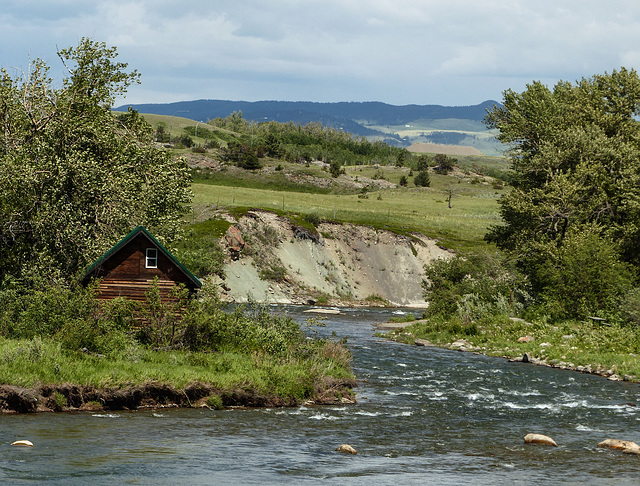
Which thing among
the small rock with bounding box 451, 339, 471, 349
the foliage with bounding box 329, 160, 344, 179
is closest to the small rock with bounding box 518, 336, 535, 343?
the small rock with bounding box 451, 339, 471, 349

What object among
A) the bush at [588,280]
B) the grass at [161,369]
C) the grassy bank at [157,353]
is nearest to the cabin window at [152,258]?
the grassy bank at [157,353]

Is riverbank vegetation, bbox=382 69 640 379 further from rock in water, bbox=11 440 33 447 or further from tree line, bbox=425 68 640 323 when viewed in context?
rock in water, bbox=11 440 33 447

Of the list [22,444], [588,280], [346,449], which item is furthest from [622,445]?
[588,280]

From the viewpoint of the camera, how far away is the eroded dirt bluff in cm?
8325

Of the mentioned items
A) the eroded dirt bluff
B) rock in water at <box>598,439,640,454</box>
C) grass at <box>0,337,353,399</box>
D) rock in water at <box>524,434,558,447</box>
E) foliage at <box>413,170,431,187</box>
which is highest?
foliage at <box>413,170,431,187</box>

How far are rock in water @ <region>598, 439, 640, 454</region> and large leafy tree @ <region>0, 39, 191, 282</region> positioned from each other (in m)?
22.6

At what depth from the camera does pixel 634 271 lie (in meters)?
48.8

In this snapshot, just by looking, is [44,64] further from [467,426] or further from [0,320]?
[467,426]

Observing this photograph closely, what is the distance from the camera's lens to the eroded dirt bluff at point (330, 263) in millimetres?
83250

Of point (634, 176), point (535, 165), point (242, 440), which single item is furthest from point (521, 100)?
point (242, 440)

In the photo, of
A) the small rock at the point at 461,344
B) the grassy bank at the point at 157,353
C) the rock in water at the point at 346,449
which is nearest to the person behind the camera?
the rock in water at the point at 346,449

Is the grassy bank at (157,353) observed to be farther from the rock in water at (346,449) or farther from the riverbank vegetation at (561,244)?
the riverbank vegetation at (561,244)

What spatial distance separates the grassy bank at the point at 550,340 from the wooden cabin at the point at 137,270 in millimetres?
19501

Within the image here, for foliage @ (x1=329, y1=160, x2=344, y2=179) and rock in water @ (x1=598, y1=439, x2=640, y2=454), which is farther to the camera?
foliage @ (x1=329, y1=160, x2=344, y2=179)
